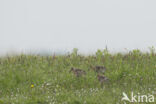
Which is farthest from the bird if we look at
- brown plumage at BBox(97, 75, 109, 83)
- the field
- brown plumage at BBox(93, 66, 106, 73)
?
brown plumage at BBox(93, 66, 106, 73)

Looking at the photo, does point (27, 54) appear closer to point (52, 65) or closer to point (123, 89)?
point (52, 65)

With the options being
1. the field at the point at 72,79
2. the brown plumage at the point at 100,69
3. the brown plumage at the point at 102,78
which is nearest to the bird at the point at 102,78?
the brown plumage at the point at 102,78

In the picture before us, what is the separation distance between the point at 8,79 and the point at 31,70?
3.95 ft

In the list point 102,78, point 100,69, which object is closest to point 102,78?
point 102,78

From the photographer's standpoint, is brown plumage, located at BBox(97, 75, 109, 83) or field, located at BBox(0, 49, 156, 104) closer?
field, located at BBox(0, 49, 156, 104)

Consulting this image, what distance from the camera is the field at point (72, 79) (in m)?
8.57

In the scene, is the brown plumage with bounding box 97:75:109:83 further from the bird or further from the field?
the field

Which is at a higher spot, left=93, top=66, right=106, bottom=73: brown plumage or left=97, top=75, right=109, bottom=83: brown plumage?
left=93, top=66, right=106, bottom=73: brown plumage

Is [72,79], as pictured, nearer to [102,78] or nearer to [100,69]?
[102,78]

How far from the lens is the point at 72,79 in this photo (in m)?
10.6

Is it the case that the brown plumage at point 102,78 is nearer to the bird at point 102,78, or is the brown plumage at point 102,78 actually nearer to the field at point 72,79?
the bird at point 102,78

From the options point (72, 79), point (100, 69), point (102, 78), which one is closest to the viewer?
point (102, 78)

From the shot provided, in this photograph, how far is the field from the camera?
8.57 meters

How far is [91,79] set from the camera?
1039 centimetres
